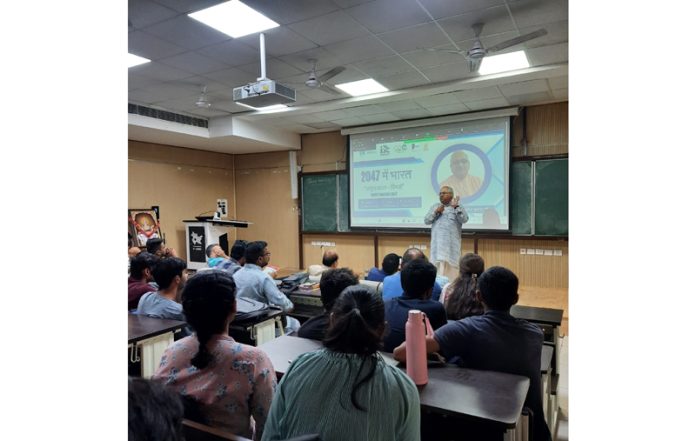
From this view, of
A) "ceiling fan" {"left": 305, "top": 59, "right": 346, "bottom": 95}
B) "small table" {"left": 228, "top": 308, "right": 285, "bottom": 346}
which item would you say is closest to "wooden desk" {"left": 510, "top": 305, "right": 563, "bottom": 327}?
"small table" {"left": 228, "top": 308, "right": 285, "bottom": 346}

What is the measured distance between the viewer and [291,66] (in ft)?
14.7

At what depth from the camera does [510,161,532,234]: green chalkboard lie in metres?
6.13

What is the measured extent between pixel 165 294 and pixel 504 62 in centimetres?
403

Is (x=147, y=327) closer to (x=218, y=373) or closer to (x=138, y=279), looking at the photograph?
(x=138, y=279)

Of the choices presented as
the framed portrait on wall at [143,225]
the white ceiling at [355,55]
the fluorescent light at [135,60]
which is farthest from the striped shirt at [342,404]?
the framed portrait on wall at [143,225]

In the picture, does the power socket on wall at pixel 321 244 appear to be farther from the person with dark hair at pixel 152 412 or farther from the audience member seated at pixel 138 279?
the person with dark hair at pixel 152 412

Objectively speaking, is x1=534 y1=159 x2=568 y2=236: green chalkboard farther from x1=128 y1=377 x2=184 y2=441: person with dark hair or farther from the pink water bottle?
x1=128 y1=377 x2=184 y2=441: person with dark hair

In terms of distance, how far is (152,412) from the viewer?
2.28 ft

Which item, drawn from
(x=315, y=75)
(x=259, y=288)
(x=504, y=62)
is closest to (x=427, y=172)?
(x=504, y=62)

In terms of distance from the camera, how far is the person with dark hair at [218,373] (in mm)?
1332
